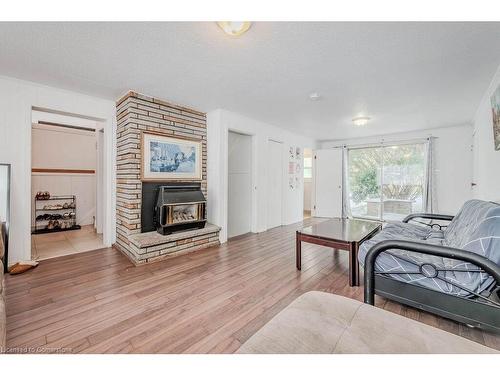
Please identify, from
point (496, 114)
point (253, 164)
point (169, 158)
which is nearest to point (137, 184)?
point (169, 158)

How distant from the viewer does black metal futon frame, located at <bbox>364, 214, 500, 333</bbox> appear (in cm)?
128

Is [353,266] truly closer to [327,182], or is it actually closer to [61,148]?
[327,182]

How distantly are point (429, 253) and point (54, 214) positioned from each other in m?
5.66

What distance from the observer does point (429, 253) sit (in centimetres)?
135

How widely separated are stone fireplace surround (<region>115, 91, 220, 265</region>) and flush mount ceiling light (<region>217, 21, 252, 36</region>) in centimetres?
181

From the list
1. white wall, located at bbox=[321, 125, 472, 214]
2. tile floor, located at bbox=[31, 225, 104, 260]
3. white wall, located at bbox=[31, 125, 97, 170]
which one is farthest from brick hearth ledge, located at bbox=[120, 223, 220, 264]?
white wall, located at bbox=[321, 125, 472, 214]

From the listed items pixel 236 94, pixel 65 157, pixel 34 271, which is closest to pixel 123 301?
pixel 34 271

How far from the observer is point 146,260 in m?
2.65

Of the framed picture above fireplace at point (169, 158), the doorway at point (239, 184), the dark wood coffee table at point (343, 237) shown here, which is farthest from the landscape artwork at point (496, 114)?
the framed picture above fireplace at point (169, 158)

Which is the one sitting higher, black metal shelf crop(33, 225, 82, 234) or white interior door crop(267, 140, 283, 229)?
white interior door crop(267, 140, 283, 229)

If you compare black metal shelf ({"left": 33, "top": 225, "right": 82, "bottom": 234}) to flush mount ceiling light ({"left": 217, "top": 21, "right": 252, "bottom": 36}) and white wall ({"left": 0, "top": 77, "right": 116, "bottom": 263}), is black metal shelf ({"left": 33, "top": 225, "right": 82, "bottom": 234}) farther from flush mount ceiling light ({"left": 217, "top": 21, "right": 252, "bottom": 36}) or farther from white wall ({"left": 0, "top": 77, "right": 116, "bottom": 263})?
flush mount ceiling light ({"left": 217, "top": 21, "right": 252, "bottom": 36})

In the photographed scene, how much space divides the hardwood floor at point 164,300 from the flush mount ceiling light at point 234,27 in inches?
82.4

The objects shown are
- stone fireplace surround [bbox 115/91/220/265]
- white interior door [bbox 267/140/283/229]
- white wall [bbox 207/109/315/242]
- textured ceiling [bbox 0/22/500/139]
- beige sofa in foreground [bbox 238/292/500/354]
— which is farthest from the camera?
white interior door [bbox 267/140/283/229]

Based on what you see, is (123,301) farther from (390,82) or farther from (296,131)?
(296,131)
